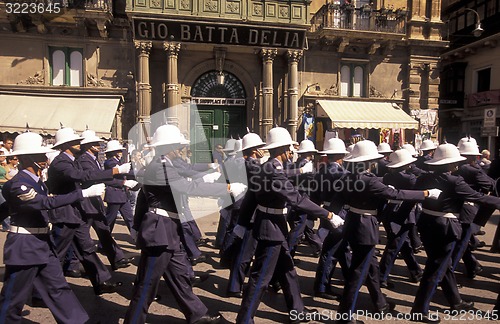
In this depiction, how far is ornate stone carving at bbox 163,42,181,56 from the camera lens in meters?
15.2

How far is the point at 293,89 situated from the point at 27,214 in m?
13.9

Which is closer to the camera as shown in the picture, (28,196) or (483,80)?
(28,196)

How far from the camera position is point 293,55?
16328 mm

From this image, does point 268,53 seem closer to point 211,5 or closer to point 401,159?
point 211,5

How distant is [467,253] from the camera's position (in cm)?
602

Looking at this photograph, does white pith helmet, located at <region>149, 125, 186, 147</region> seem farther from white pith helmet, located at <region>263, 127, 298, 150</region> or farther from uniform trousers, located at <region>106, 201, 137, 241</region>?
uniform trousers, located at <region>106, 201, 137, 241</region>

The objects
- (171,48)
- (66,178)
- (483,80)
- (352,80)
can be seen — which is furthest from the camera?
(483,80)

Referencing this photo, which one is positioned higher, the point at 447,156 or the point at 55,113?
the point at 55,113

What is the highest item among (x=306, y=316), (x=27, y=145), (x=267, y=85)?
(x=267, y=85)

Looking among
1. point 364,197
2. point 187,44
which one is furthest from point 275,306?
point 187,44

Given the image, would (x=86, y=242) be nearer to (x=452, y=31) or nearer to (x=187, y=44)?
(x=187, y=44)

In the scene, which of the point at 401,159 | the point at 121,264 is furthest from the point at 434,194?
the point at 121,264

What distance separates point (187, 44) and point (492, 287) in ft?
44.6

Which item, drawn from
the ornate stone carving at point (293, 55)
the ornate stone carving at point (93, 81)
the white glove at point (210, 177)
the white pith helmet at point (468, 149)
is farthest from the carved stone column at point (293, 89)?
the white glove at point (210, 177)
